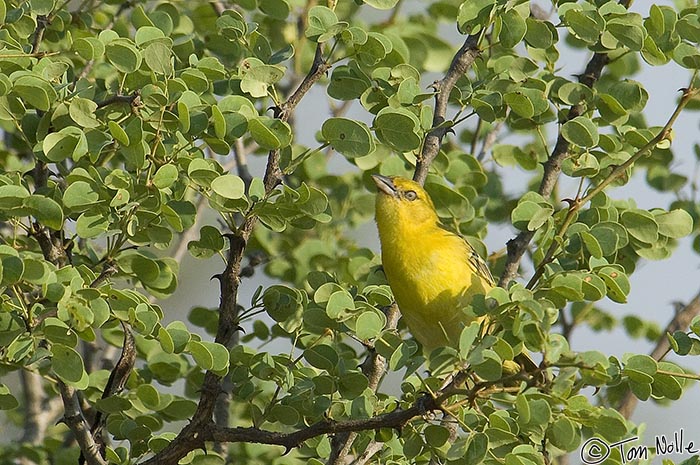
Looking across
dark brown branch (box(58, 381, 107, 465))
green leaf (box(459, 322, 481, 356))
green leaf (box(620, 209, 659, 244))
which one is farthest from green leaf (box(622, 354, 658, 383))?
dark brown branch (box(58, 381, 107, 465))

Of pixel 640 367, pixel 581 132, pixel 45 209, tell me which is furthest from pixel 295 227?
pixel 640 367

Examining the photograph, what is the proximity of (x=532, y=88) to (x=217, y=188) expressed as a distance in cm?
112

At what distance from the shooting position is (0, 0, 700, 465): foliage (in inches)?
104

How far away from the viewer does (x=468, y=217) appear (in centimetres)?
398

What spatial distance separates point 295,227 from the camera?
324 cm

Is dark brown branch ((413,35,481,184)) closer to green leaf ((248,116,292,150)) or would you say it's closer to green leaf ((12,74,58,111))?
green leaf ((248,116,292,150))

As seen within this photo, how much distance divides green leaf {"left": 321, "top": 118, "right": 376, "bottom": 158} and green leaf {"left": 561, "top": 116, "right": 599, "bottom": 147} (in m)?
0.67

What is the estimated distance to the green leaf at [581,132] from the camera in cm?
316

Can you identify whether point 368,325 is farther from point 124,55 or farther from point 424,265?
point 424,265

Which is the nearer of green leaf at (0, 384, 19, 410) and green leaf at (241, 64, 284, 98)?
green leaf at (241, 64, 284, 98)

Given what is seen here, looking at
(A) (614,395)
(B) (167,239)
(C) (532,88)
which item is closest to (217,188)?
(B) (167,239)

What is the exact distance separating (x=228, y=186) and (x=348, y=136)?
37 centimetres

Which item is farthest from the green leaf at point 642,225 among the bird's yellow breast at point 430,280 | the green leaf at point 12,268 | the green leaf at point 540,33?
the green leaf at point 12,268

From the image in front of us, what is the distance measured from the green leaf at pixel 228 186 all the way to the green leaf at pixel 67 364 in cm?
55
